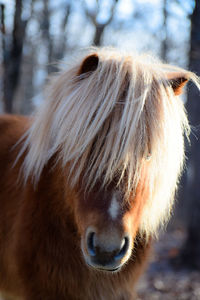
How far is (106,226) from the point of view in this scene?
183 centimetres

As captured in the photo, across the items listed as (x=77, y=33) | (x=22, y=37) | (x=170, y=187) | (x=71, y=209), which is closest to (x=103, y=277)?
(x=71, y=209)

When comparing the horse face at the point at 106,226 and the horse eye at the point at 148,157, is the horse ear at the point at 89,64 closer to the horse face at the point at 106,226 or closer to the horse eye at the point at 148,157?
the horse eye at the point at 148,157

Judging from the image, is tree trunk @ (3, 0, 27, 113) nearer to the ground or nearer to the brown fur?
the ground

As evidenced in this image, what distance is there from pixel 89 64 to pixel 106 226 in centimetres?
114

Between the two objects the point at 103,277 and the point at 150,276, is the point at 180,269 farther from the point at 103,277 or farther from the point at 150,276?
the point at 103,277

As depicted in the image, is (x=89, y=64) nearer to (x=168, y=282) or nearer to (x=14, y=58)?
(x=168, y=282)

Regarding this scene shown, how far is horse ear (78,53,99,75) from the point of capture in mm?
2254

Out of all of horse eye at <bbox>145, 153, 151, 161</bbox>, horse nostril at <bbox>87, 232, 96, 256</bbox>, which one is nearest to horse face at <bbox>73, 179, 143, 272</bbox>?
horse nostril at <bbox>87, 232, 96, 256</bbox>

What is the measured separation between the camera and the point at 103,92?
7.27ft

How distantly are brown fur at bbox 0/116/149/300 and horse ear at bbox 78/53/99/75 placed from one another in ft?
2.44

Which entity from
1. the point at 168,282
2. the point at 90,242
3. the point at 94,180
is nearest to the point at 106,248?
the point at 90,242

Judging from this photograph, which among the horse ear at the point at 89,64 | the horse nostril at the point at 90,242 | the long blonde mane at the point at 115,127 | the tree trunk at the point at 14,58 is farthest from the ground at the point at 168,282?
the tree trunk at the point at 14,58

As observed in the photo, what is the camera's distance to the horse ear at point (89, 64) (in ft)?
7.39

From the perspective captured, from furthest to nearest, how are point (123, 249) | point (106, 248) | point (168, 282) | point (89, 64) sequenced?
point (168, 282)
point (89, 64)
point (123, 249)
point (106, 248)
